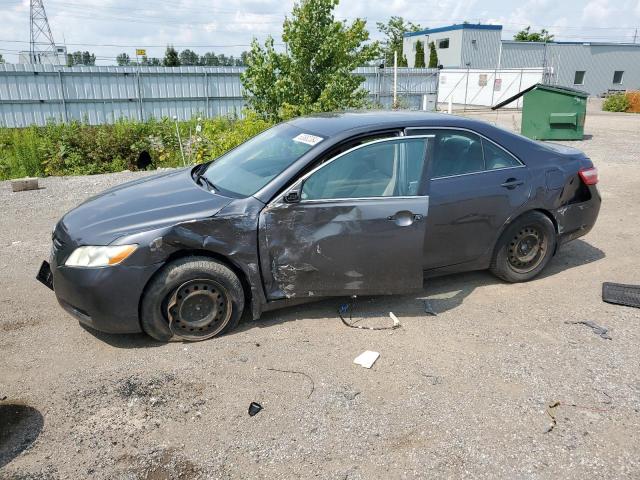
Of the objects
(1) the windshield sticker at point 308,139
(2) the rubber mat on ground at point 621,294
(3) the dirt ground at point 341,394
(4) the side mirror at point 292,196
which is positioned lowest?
(3) the dirt ground at point 341,394

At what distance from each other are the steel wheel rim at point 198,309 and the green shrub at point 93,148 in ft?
24.3

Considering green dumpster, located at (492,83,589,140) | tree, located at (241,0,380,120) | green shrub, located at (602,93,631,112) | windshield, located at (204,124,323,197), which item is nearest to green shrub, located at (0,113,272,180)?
tree, located at (241,0,380,120)

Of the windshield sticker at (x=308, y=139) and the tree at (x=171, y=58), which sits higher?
the tree at (x=171, y=58)

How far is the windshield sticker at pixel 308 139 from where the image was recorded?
4.30m

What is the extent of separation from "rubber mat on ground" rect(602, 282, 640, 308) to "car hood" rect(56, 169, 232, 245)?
3.56 m

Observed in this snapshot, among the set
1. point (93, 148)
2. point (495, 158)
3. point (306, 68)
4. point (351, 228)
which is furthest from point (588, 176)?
point (93, 148)

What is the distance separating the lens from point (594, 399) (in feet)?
11.1

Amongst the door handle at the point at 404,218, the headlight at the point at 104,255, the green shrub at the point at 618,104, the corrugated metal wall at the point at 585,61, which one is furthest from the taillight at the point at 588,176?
the corrugated metal wall at the point at 585,61

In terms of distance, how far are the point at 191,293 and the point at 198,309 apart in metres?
0.16

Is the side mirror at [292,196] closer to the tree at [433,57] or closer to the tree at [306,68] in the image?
the tree at [306,68]

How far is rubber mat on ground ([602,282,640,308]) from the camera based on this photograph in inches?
187

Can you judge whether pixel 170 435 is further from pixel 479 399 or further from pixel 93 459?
pixel 479 399

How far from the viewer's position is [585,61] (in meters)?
46.0

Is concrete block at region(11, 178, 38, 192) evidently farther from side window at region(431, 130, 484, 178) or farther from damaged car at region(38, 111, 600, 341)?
side window at region(431, 130, 484, 178)
